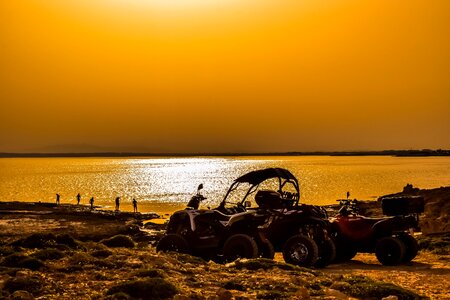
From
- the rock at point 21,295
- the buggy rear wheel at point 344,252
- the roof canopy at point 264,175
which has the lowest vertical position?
the buggy rear wheel at point 344,252

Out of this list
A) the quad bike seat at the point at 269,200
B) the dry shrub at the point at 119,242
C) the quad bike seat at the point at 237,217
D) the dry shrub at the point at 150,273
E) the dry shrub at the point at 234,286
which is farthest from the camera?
the dry shrub at the point at 119,242

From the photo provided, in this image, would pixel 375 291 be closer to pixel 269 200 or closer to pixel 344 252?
pixel 269 200

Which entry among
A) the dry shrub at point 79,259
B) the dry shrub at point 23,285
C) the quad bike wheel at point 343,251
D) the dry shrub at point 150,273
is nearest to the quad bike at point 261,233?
the quad bike wheel at point 343,251

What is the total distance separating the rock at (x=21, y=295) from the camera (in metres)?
9.88

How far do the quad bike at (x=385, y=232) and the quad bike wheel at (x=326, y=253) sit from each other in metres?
1.36

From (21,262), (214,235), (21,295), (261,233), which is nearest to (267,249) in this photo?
(261,233)

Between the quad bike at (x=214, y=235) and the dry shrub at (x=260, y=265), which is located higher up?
the quad bike at (x=214, y=235)

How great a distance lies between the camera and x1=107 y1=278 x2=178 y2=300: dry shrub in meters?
10.5

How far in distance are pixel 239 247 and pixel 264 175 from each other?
116 inches

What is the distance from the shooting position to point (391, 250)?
17.5 metres

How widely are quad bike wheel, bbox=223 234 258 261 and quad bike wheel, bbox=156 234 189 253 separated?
1.45 meters

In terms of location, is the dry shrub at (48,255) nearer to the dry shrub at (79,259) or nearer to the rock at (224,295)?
the dry shrub at (79,259)

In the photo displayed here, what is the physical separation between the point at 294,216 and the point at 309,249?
1.15 metres

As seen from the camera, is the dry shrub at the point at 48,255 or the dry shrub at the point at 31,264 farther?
the dry shrub at the point at 48,255
